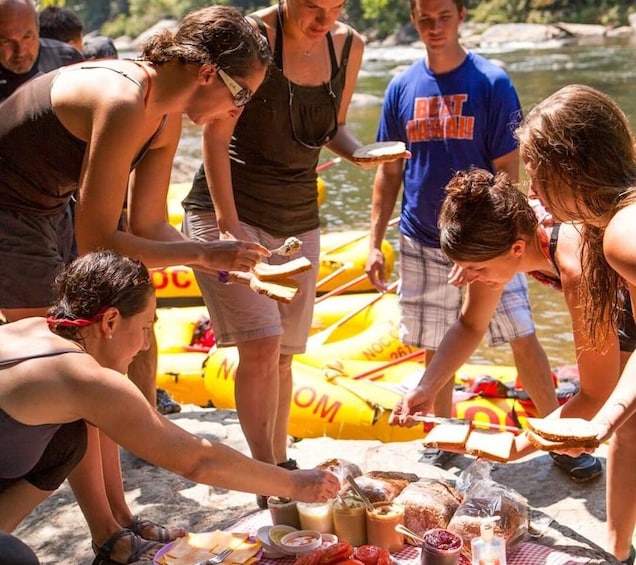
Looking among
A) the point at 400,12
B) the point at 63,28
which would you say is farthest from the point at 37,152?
the point at 400,12

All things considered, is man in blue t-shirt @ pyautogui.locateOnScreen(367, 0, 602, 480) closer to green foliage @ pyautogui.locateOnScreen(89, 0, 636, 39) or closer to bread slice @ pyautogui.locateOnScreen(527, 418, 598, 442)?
bread slice @ pyautogui.locateOnScreen(527, 418, 598, 442)

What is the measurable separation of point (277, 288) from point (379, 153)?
0.91m

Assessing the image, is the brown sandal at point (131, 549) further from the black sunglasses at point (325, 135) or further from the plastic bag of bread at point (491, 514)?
the black sunglasses at point (325, 135)

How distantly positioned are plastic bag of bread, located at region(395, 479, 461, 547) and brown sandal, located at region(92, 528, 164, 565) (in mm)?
790

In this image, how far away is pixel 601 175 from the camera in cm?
243

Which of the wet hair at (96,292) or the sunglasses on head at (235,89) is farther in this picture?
the sunglasses on head at (235,89)

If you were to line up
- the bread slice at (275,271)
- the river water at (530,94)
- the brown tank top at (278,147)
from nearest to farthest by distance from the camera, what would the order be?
the bread slice at (275,271) → the brown tank top at (278,147) → the river water at (530,94)

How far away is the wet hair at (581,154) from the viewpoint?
2.43m

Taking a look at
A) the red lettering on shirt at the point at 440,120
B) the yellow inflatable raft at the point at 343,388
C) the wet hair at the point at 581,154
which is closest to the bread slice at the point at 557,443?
the wet hair at the point at 581,154

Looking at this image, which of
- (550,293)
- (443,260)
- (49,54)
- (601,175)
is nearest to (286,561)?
(601,175)

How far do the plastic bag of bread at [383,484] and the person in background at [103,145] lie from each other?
0.70m

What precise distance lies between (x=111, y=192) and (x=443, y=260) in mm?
1759

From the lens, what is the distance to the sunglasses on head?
9.14 ft

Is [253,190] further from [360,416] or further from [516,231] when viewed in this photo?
[360,416]
